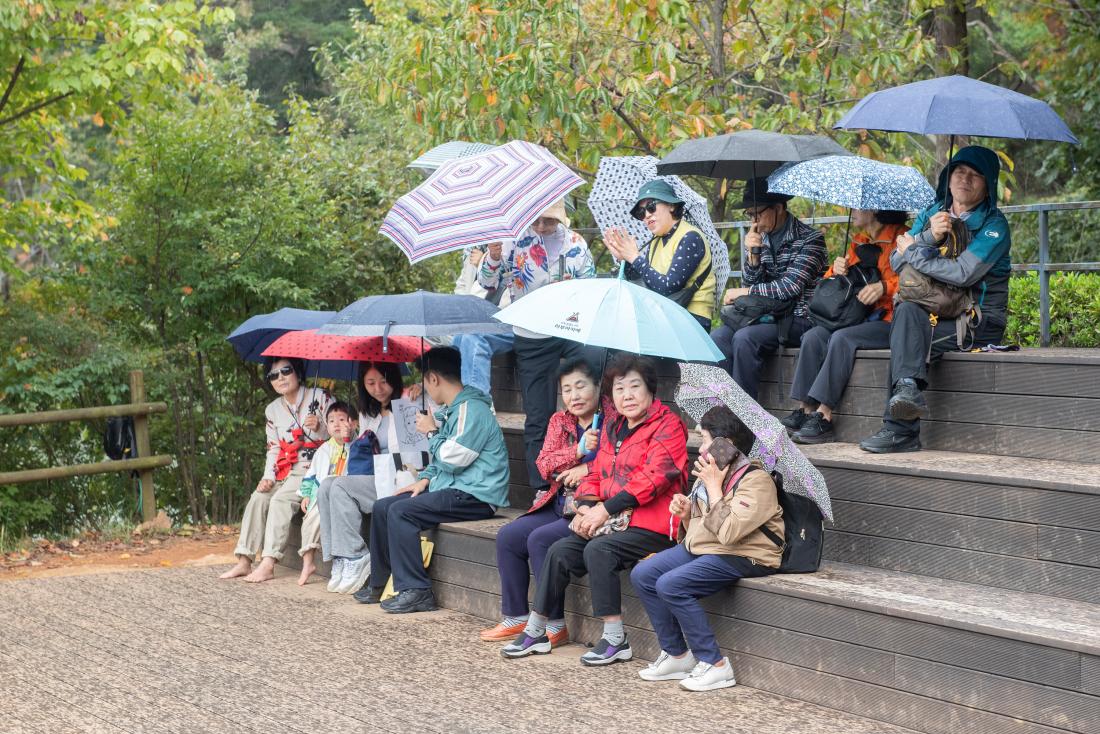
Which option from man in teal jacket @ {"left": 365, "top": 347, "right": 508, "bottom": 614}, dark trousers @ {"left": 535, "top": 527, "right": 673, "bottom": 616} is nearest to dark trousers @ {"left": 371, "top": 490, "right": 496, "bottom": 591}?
man in teal jacket @ {"left": 365, "top": 347, "right": 508, "bottom": 614}

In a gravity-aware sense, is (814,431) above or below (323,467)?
above

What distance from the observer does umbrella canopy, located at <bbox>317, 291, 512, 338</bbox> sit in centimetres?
702

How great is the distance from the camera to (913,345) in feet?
20.4

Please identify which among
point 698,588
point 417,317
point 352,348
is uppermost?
point 417,317

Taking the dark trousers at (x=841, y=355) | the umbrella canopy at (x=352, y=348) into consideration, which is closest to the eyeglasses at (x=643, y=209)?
the dark trousers at (x=841, y=355)

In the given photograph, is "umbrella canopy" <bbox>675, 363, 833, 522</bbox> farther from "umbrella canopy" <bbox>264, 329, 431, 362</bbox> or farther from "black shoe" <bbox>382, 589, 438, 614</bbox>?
"umbrella canopy" <bbox>264, 329, 431, 362</bbox>

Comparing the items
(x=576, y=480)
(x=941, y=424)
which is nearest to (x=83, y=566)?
(x=576, y=480)

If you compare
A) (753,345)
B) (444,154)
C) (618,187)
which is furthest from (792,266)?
(444,154)

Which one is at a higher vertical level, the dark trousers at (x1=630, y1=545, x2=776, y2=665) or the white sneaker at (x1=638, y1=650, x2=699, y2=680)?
the dark trousers at (x1=630, y1=545, x2=776, y2=665)

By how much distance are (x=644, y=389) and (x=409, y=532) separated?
189 cm

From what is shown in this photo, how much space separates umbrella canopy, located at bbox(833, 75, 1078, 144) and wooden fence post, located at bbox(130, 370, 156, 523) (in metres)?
6.25

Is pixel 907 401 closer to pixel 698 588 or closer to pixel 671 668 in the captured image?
pixel 698 588

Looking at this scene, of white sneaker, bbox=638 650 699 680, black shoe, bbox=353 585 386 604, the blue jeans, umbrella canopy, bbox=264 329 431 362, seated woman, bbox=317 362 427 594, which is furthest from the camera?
the blue jeans

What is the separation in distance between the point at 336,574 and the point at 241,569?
2.87 feet
